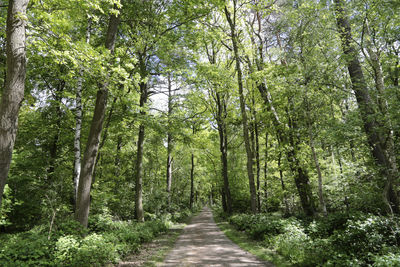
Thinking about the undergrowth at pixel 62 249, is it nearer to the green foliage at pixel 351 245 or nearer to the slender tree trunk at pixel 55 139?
the slender tree trunk at pixel 55 139

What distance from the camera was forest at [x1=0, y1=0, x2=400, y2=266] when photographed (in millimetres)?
5562

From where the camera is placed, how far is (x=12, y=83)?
172 inches

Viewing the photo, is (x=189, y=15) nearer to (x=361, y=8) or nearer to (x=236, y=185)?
(x=361, y=8)

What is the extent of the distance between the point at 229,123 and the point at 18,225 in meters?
15.8

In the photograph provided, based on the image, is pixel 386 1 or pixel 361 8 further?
pixel 361 8

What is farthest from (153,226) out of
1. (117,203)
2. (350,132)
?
(350,132)

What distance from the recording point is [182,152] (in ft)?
80.6

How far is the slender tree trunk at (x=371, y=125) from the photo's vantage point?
719 cm

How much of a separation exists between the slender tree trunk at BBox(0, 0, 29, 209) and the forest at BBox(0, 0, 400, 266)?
0.02m

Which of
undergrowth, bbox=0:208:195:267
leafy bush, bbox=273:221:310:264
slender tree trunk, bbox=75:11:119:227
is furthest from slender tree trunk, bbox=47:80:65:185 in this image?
leafy bush, bbox=273:221:310:264

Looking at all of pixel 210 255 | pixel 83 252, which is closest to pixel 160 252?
pixel 210 255

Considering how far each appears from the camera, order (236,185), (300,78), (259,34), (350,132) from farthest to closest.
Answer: (236,185) < (259,34) < (300,78) < (350,132)

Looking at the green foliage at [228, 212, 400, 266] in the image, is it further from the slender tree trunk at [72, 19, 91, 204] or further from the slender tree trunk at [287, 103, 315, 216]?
the slender tree trunk at [72, 19, 91, 204]

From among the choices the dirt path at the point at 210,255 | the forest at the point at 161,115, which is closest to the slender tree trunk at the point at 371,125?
the forest at the point at 161,115
